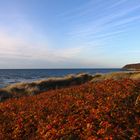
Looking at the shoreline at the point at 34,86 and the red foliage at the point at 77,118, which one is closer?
the red foliage at the point at 77,118

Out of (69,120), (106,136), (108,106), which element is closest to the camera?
(106,136)

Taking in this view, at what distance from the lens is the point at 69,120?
11.3 metres

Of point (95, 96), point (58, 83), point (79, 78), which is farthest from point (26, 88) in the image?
point (95, 96)

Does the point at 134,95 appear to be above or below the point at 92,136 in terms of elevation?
above

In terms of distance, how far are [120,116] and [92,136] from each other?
2141 millimetres

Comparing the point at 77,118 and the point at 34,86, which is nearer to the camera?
the point at 77,118

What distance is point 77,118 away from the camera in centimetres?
1141

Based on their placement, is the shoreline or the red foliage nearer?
the red foliage

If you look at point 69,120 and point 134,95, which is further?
point 134,95

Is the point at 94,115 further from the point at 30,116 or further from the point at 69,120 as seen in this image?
the point at 30,116

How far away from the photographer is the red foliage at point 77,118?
1030 centimetres

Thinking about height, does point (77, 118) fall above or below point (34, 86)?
above

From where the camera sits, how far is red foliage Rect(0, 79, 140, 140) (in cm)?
1030

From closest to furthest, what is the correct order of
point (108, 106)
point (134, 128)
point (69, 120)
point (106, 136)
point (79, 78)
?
point (106, 136), point (134, 128), point (69, 120), point (108, 106), point (79, 78)
